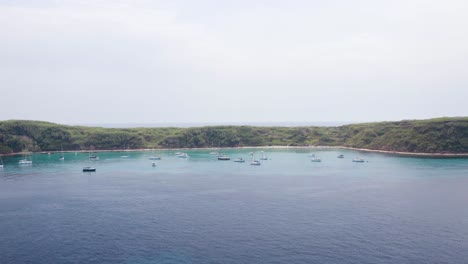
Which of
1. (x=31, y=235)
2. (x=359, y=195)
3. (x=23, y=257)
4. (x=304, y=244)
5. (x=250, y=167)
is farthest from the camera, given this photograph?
(x=250, y=167)

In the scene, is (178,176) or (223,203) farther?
(178,176)

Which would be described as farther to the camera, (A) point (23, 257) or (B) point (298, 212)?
(B) point (298, 212)

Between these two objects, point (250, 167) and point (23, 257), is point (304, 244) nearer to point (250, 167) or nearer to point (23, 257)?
point (23, 257)

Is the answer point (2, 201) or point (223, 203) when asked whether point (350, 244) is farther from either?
point (2, 201)

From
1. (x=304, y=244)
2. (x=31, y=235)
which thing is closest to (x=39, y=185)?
(x=31, y=235)

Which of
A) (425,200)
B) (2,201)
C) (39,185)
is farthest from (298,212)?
(39,185)

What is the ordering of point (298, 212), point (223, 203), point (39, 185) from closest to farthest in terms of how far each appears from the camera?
point (298, 212) < point (223, 203) < point (39, 185)
